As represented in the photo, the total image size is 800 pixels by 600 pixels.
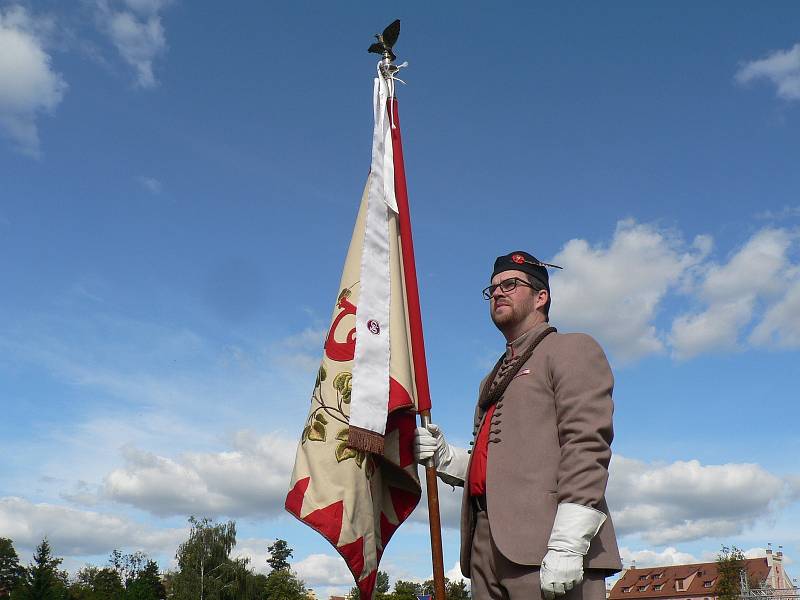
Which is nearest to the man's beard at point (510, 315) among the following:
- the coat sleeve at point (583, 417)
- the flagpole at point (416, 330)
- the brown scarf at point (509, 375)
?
the brown scarf at point (509, 375)

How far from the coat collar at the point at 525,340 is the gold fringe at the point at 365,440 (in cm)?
85

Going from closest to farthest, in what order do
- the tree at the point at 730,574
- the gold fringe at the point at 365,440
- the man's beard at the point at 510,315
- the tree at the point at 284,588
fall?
1. the man's beard at the point at 510,315
2. the gold fringe at the point at 365,440
3. the tree at the point at 730,574
4. the tree at the point at 284,588

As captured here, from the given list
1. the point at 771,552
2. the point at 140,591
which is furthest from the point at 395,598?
the point at 771,552

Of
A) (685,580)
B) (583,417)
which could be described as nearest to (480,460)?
(583,417)

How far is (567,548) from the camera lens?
10.7ft

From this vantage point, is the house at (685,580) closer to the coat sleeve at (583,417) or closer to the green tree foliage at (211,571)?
the green tree foliage at (211,571)

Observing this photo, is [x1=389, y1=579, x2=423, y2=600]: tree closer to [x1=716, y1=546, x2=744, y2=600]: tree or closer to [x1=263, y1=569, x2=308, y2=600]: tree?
[x1=263, y1=569, x2=308, y2=600]: tree

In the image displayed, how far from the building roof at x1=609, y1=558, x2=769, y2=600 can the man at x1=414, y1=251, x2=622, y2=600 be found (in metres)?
66.7

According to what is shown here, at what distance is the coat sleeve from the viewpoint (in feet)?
11.2

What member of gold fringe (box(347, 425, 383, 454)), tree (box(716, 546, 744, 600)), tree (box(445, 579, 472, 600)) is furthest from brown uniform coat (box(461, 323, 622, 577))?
tree (box(445, 579, 472, 600))

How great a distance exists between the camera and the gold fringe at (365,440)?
14.1 feet

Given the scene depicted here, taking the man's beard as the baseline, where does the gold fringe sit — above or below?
below

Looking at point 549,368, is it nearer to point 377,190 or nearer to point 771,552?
point 377,190

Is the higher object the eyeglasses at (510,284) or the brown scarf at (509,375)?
the eyeglasses at (510,284)
